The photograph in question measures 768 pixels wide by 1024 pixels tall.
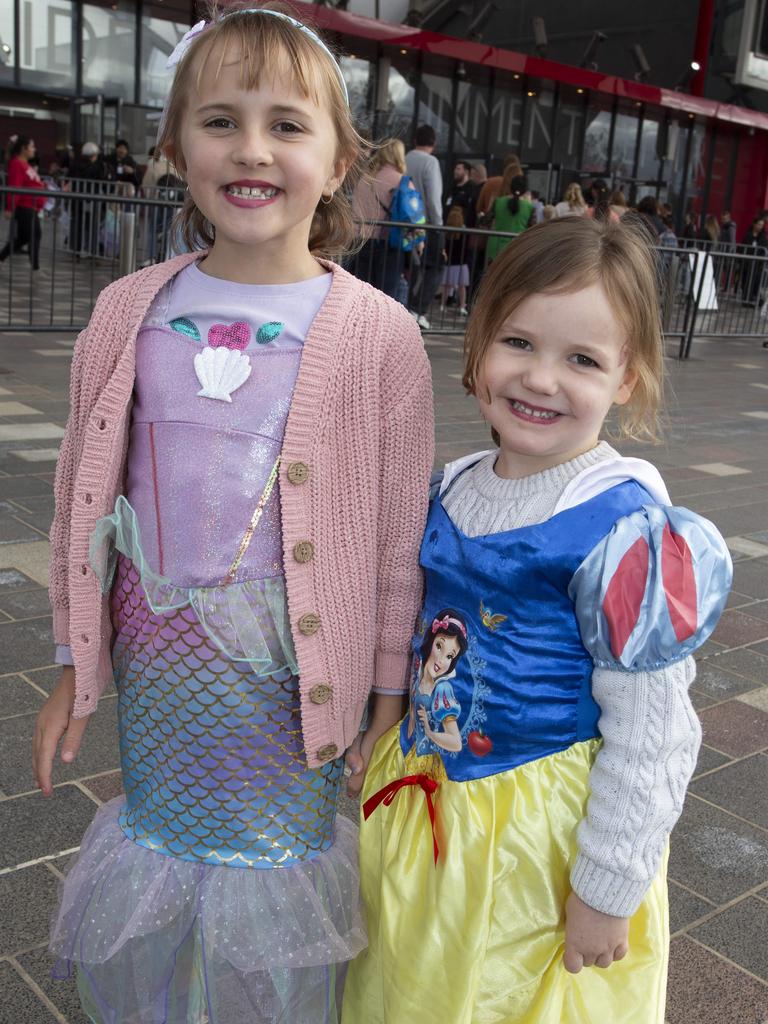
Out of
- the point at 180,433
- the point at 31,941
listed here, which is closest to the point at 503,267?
the point at 180,433

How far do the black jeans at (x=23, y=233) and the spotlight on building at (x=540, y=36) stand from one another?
12.5 m

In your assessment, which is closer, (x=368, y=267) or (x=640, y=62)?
(x=368, y=267)

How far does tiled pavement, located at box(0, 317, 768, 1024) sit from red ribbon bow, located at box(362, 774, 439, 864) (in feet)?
2.40

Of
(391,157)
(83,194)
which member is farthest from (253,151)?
(391,157)

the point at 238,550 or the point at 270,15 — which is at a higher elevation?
the point at 270,15

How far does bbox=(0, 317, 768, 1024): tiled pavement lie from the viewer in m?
2.23

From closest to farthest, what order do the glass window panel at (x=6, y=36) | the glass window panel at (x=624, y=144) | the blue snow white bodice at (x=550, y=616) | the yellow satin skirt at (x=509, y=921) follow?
the blue snow white bodice at (x=550, y=616)
the yellow satin skirt at (x=509, y=921)
the glass window panel at (x=6, y=36)
the glass window panel at (x=624, y=144)

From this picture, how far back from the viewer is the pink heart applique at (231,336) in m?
1.62

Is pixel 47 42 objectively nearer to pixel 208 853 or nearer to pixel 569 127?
pixel 569 127

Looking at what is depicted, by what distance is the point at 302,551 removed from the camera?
1577 millimetres

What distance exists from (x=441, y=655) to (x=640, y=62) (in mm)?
23640

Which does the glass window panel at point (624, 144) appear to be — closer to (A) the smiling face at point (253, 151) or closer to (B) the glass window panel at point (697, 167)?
(B) the glass window panel at point (697, 167)

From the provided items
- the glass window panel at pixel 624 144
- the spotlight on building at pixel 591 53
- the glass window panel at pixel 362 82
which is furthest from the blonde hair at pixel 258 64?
the spotlight on building at pixel 591 53

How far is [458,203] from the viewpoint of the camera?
14.6 meters
